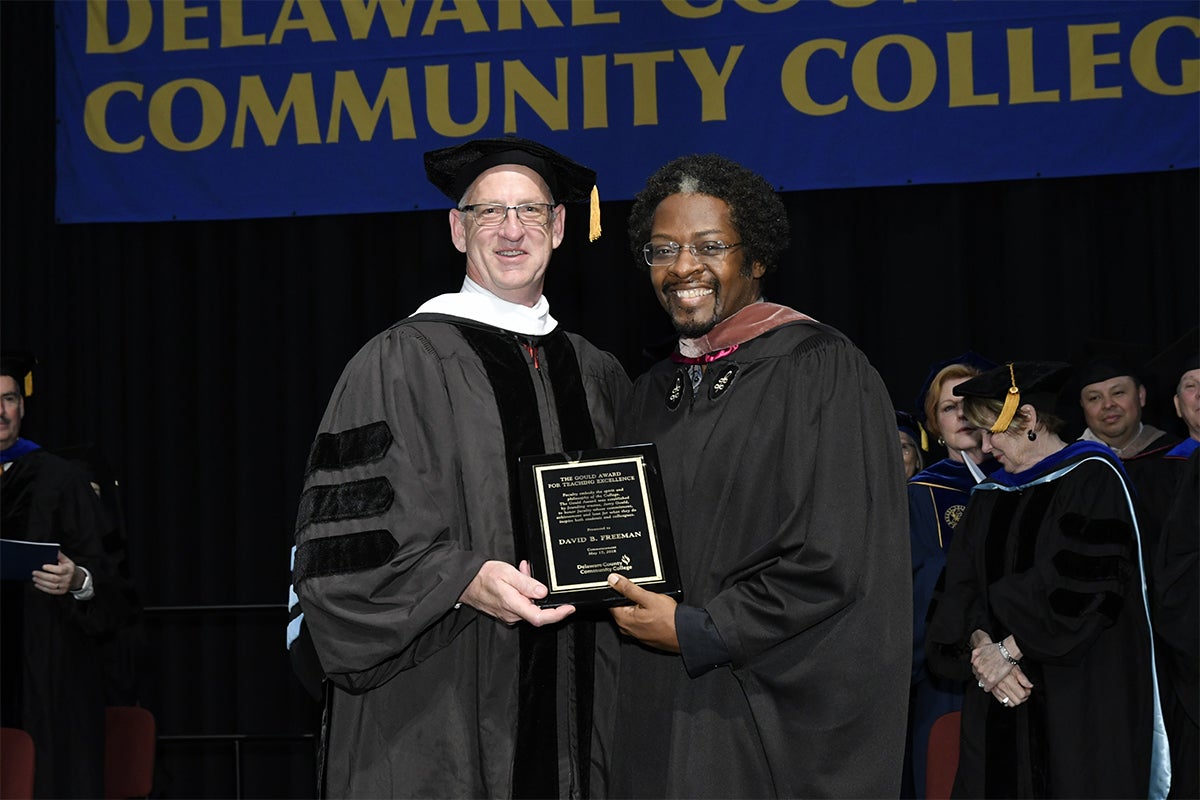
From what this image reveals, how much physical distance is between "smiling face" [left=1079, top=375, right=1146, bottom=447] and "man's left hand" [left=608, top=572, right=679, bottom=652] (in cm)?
360

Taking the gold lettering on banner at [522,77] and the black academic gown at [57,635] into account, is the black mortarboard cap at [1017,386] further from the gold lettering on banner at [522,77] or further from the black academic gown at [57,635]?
the black academic gown at [57,635]

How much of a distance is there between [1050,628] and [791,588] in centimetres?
190

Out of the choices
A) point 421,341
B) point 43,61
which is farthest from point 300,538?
point 43,61

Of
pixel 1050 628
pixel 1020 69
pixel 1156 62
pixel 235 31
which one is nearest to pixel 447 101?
pixel 235 31

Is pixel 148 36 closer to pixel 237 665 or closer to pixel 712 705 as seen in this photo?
pixel 237 665

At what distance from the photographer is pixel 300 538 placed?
9.23 feet

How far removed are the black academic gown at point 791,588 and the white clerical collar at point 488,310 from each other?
1.64ft

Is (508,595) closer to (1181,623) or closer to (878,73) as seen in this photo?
(1181,623)

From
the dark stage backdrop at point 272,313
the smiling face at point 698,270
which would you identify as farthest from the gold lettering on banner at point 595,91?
the smiling face at point 698,270

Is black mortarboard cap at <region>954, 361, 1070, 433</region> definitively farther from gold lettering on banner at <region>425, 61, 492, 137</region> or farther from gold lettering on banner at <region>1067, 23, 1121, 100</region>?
gold lettering on banner at <region>425, 61, 492, 137</region>

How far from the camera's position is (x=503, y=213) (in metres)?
3.08

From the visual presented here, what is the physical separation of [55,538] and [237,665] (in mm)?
1666

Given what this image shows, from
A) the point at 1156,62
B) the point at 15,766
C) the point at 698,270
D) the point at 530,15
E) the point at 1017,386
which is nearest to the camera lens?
the point at 698,270

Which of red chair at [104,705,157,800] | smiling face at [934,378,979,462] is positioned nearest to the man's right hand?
red chair at [104,705,157,800]
